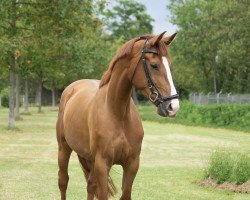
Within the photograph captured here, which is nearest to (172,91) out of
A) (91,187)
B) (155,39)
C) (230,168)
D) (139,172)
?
(155,39)

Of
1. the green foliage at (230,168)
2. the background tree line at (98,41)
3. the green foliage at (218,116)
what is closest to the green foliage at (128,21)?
the background tree line at (98,41)

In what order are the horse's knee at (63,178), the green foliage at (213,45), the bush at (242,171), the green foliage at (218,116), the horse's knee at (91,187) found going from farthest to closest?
the green foliage at (213,45), the green foliage at (218,116), the bush at (242,171), the horse's knee at (63,178), the horse's knee at (91,187)

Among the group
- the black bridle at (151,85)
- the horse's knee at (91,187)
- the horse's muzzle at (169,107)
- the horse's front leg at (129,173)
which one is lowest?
the horse's knee at (91,187)

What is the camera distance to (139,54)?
5305 mm

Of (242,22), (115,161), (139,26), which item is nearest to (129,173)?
(115,161)

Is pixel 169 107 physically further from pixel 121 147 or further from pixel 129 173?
pixel 129 173

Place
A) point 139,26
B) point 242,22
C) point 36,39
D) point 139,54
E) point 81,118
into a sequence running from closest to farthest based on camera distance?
point 139,54, point 81,118, point 36,39, point 242,22, point 139,26

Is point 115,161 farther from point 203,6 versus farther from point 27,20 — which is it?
point 203,6

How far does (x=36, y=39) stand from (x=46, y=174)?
46.9 ft

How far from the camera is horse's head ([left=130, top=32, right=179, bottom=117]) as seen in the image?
197 inches

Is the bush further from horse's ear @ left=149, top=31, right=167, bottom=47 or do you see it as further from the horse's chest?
horse's ear @ left=149, top=31, right=167, bottom=47

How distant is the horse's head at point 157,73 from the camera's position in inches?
→ 197

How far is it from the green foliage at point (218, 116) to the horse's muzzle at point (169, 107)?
25688 mm

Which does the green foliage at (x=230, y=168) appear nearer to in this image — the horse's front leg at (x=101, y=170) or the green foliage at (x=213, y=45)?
the horse's front leg at (x=101, y=170)
